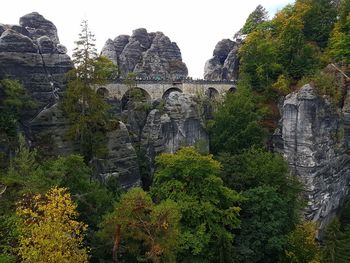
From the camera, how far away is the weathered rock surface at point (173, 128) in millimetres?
31266

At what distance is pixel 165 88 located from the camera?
4019cm

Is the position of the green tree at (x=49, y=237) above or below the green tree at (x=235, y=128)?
below

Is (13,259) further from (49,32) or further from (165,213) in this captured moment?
(49,32)

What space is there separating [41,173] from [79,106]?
315 inches

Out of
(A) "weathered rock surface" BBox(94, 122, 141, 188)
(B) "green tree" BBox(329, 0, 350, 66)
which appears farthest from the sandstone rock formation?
(B) "green tree" BBox(329, 0, 350, 66)

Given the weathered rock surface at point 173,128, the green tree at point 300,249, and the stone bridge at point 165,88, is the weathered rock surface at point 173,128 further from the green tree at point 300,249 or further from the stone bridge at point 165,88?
the green tree at point 300,249

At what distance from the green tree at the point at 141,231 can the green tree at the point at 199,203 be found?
277 centimetres

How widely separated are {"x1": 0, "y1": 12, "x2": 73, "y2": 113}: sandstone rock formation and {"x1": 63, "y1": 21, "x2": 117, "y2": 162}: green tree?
2.27 metres

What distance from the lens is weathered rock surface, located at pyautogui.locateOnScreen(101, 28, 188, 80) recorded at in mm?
50219

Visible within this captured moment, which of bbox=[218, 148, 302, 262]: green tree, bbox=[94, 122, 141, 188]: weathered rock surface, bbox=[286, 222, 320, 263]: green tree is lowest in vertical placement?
bbox=[286, 222, 320, 263]: green tree

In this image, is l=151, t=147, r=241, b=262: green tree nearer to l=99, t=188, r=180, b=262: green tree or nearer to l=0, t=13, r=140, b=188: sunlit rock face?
l=99, t=188, r=180, b=262: green tree

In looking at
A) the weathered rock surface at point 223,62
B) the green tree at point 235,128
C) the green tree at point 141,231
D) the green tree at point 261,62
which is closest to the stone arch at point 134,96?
the green tree at point 235,128

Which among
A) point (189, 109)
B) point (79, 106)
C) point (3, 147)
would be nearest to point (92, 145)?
point (79, 106)

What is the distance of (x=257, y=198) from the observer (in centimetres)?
2308
